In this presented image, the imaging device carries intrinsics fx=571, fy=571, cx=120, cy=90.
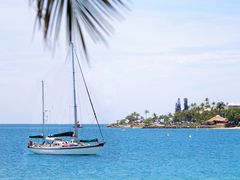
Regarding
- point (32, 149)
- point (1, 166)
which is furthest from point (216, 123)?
point (1, 166)

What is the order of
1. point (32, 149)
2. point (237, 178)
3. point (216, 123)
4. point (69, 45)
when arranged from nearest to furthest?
1. point (69, 45)
2. point (237, 178)
3. point (32, 149)
4. point (216, 123)

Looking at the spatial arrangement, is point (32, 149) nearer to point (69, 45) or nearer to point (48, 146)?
point (48, 146)

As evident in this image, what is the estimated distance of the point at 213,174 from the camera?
4469cm

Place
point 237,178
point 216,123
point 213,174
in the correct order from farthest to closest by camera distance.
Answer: point 216,123
point 213,174
point 237,178

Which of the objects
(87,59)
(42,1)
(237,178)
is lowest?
(237,178)

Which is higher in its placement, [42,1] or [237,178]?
[42,1]

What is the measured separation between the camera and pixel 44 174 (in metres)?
45.4

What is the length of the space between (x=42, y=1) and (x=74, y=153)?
190ft

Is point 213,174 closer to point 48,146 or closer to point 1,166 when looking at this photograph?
point 1,166

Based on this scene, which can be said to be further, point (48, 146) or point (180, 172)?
point (48, 146)

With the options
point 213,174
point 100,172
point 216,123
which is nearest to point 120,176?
point 100,172

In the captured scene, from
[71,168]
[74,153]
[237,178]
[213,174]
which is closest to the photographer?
[237,178]

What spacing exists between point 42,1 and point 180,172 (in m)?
44.7

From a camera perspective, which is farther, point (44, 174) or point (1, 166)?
point (1, 166)
